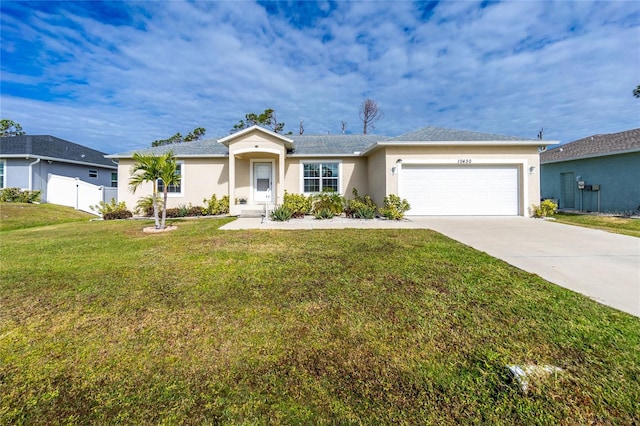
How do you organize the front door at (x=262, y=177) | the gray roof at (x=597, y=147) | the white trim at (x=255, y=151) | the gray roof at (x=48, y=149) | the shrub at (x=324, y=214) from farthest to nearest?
the gray roof at (x=48, y=149) → the front door at (x=262, y=177) → the gray roof at (x=597, y=147) → the white trim at (x=255, y=151) → the shrub at (x=324, y=214)

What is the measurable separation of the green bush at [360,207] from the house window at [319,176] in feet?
4.10

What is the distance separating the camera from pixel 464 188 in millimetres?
13234

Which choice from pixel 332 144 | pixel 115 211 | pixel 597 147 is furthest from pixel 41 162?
pixel 597 147

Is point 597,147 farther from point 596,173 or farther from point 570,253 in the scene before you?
point 570,253

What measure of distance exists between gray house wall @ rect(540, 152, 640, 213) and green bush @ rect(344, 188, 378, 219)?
43.2 feet

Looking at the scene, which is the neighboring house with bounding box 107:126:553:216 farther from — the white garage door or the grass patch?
the grass patch

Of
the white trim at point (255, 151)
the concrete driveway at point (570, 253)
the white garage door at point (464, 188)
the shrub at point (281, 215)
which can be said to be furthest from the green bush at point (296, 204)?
the concrete driveway at point (570, 253)

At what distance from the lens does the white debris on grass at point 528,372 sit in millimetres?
2369

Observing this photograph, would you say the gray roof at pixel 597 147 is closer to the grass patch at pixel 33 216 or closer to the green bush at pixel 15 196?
the grass patch at pixel 33 216

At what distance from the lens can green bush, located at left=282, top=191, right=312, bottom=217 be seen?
44.9 ft

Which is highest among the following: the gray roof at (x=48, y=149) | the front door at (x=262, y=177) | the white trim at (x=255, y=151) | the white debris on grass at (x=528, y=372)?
the gray roof at (x=48, y=149)

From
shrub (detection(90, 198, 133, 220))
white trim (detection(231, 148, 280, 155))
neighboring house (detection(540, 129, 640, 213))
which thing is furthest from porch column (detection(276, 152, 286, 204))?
neighboring house (detection(540, 129, 640, 213))

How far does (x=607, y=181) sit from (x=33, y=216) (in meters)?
30.6

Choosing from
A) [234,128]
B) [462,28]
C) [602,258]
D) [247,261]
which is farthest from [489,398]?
[234,128]
